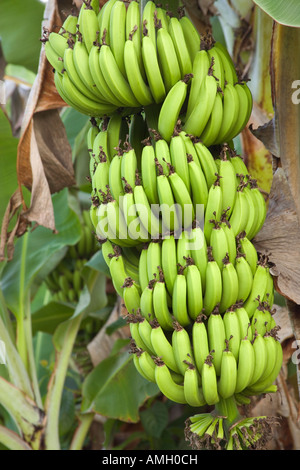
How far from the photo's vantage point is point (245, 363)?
1010 mm

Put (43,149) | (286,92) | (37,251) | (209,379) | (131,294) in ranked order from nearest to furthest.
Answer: (209,379), (131,294), (286,92), (43,149), (37,251)

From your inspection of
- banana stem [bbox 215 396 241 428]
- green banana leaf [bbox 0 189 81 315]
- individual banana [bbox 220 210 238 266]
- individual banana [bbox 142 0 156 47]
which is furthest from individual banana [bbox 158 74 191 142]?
green banana leaf [bbox 0 189 81 315]

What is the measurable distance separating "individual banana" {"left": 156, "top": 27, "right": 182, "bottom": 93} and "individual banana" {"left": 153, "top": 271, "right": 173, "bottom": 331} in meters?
0.41

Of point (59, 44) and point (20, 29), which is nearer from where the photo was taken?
point (59, 44)

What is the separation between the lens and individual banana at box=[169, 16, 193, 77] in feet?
3.59

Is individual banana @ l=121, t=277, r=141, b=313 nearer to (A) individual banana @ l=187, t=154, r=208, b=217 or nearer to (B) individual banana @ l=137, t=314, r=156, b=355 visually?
(B) individual banana @ l=137, t=314, r=156, b=355

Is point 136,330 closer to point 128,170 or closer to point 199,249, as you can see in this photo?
point 199,249

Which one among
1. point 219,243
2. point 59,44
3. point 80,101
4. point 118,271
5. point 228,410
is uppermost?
point 59,44

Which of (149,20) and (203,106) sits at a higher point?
(149,20)

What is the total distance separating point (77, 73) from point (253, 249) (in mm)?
524

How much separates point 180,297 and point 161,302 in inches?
1.5

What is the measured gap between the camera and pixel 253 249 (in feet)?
3.59

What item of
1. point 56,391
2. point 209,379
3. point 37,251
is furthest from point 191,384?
point 37,251
